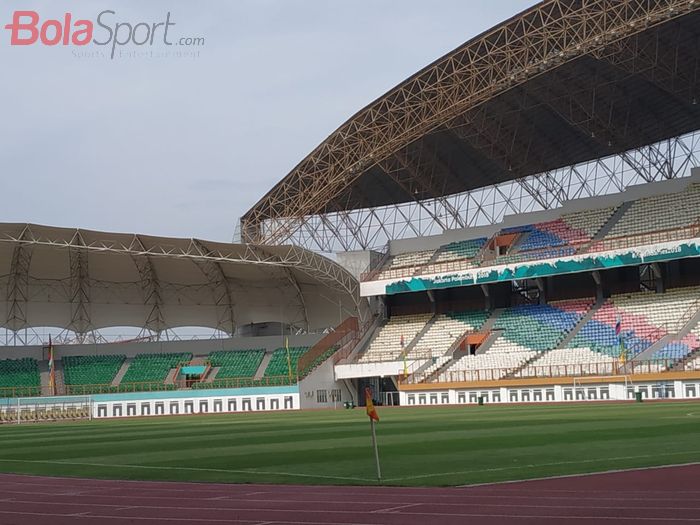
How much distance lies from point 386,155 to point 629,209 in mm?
17691

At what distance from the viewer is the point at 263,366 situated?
7900cm

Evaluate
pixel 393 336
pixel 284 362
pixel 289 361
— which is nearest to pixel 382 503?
pixel 289 361

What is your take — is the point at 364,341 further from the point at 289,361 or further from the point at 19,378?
the point at 19,378

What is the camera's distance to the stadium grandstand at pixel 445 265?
2281 inches

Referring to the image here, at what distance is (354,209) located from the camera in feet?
256

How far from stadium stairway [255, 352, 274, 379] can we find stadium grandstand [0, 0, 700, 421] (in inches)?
13.4

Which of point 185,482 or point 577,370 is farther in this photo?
point 577,370

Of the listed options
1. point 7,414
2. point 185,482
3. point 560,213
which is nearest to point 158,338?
point 7,414

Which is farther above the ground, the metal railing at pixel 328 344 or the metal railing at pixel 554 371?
the metal railing at pixel 328 344

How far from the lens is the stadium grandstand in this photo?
57931 mm

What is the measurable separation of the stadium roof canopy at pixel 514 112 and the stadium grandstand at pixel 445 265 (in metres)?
0.18

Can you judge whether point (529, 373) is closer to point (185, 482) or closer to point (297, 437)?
point (297, 437)

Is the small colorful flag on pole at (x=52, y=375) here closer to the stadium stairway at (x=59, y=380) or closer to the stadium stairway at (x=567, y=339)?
the stadium stairway at (x=59, y=380)

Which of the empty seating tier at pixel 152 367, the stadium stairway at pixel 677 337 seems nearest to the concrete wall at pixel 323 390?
the empty seating tier at pixel 152 367
